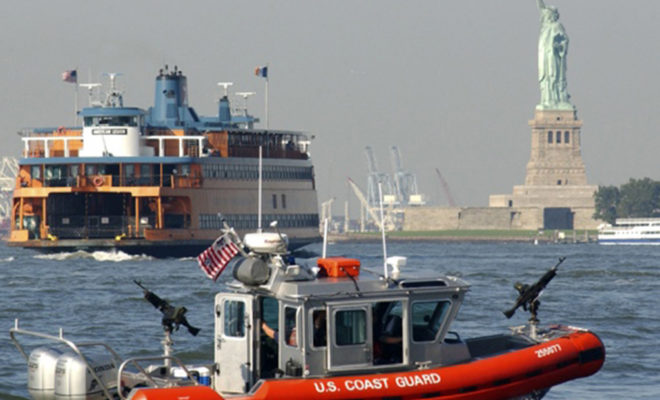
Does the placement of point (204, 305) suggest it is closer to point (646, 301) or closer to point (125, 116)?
point (646, 301)

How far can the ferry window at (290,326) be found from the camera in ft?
65.6

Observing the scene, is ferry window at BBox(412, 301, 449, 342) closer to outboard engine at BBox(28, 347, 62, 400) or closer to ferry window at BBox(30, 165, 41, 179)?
outboard engine at BBox(28, 347, 62, 400)

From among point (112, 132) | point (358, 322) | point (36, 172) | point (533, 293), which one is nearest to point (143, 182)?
point (112, 132)

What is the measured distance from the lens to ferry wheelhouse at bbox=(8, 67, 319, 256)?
93062 mm

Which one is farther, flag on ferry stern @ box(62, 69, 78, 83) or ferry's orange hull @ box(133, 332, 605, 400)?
flag on ferry stern @ box(62, 69, 78, 83)

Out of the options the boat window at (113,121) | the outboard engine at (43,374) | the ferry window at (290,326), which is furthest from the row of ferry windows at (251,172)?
the ferry window at (290,326)

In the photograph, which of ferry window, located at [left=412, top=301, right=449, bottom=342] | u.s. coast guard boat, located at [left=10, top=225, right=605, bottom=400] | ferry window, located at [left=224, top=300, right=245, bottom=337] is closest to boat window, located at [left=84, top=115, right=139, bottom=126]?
u.s. coast guard boat, located at [left=10, top=225, right=605, bottom=400]

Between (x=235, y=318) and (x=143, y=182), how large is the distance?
249 feet

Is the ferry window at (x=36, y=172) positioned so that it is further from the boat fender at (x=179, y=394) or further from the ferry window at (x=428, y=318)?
the boat fender at (x=179, y=394)

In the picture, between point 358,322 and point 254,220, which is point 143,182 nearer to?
point 254,220

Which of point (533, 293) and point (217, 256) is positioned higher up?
point (217, 256)

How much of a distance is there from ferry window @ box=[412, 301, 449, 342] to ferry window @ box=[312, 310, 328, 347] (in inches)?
62.7

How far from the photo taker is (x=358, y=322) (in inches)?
791

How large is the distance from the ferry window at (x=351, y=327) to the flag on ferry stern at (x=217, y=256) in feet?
6.38
